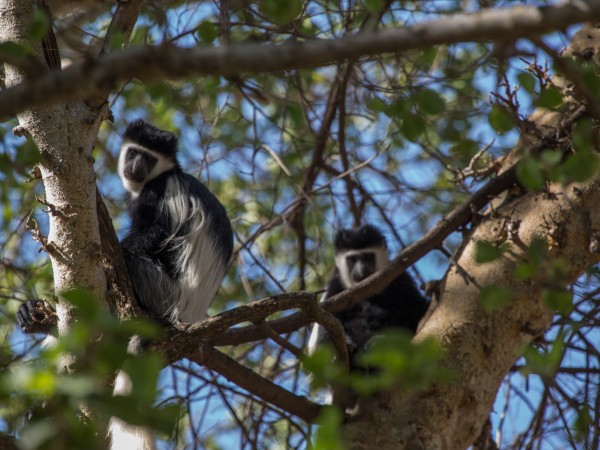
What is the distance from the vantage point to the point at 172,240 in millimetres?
3570

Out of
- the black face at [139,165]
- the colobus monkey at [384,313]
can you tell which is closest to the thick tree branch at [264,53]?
the black face at [139,165]

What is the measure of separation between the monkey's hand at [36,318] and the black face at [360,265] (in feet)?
7.07

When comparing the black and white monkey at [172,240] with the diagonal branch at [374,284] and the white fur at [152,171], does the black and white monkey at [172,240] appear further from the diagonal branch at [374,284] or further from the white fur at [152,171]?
the diagonal branch at [374,284]

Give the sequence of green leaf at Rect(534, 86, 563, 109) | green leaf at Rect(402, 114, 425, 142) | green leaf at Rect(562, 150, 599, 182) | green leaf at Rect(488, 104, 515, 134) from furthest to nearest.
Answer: green leaf at Rect(402, 114, 425, 142), green leaf at Rect(488, 104, 515, 134), green leaf at Rect(534, 86, 563, 109), green leaf at Rect(562, 150, 599, 182)

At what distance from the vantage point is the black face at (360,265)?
4.54 m

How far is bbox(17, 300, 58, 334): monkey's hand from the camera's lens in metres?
2.54

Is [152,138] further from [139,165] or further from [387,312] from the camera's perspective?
[387,312]

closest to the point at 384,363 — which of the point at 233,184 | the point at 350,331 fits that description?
the point at 350,331

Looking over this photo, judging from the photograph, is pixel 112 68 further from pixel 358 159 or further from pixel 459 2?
pixel 459 2

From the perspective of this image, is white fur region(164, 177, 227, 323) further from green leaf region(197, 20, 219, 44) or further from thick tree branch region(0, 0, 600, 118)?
thick tree branch region(0, 0, 600, 118)

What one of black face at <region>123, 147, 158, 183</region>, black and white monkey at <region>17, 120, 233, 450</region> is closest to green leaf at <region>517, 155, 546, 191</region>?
black and white monkey at <region>17, 120, 233, 450</region>

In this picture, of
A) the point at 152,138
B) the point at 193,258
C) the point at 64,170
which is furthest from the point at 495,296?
the point at 152,138

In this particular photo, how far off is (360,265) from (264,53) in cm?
350

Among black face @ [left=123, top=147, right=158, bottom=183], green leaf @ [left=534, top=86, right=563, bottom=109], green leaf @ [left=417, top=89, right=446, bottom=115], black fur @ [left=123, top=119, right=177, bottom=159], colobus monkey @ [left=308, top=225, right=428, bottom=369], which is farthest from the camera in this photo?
colobus monkey @ [left=308, top=225, right=428, bottom=369]
